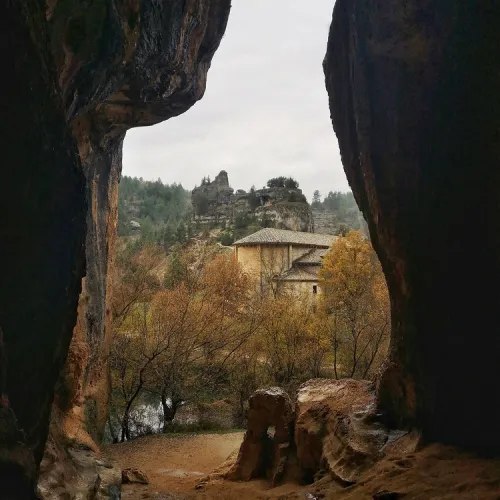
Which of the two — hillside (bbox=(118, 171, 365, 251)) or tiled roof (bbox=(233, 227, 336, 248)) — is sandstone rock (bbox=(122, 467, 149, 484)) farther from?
hillside (bbox=(118, 171, 365, 251))

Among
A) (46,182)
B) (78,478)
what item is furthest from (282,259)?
(46,182)

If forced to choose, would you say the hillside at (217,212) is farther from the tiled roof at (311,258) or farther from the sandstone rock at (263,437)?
the sandstone rock at (263,437)

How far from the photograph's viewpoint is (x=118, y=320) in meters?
19.7

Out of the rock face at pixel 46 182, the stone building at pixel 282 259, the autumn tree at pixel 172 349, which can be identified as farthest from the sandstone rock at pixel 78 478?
the stone building at pixel 282 259

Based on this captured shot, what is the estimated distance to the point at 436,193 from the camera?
709cm

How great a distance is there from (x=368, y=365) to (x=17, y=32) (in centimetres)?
1915

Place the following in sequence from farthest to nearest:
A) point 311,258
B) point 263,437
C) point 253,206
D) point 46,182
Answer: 1. point 253,206
2. point 311,258
3. point 263,437
4. point 46,182

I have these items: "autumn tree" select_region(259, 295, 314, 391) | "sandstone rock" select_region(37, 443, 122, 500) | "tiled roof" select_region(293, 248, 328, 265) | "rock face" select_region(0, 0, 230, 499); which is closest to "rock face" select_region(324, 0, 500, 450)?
"rock face" select_region(0, 0, 230, 499)

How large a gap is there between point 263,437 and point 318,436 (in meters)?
1.65

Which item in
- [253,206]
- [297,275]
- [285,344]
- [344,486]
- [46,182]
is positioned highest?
[253,206]

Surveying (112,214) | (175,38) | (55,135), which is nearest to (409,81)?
(175,38)

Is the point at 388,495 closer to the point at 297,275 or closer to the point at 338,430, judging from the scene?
the point at 338,430

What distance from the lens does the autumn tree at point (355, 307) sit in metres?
20.5

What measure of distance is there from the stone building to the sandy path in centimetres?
1382
